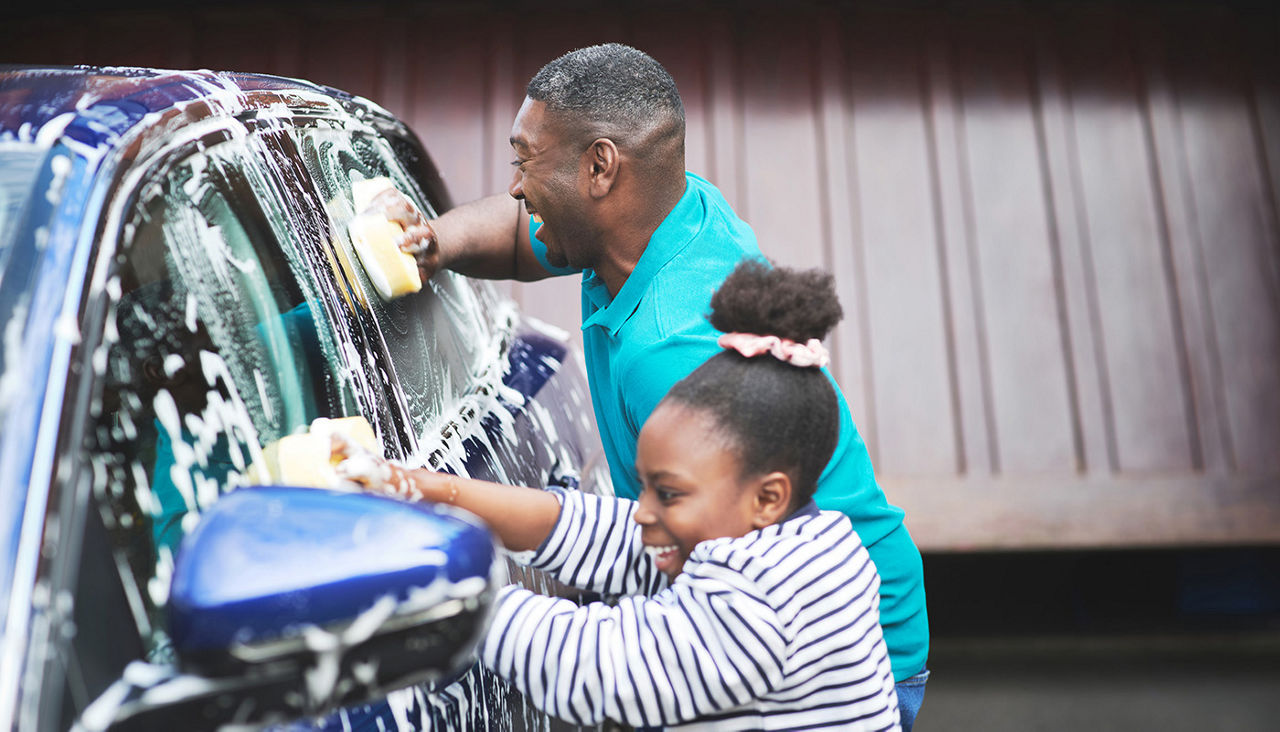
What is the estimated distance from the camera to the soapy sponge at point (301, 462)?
112 centimetres

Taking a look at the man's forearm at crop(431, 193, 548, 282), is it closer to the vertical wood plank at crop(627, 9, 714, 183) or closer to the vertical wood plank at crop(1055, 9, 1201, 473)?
the vertical wood plank at crop(627, 9, 714, 183)

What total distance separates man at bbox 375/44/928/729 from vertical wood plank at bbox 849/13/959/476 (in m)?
2.13

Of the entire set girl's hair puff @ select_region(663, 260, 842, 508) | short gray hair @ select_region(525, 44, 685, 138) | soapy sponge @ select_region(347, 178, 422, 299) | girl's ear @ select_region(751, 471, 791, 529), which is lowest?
girl's ear @ select_region(751, 471, 791, 529)

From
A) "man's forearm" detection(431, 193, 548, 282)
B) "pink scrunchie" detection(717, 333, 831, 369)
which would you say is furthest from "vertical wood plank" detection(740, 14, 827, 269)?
"pink scrunchie" detection(717, 333, 831, 369)

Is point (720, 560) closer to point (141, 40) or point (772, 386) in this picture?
point (772, 386)

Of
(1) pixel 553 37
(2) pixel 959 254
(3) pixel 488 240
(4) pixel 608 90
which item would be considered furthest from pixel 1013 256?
(4) pixel 608 90

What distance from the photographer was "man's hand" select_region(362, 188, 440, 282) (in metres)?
1.75

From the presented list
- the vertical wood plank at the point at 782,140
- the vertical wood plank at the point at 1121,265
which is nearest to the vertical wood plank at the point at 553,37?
the vertical wood plank at the point at 782,140

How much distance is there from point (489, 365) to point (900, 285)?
94.1 inches

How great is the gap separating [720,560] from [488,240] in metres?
1.12

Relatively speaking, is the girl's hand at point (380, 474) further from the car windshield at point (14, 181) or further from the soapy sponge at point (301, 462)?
the car windshield at point (14, 181)

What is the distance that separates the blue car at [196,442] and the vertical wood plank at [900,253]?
2.66 m

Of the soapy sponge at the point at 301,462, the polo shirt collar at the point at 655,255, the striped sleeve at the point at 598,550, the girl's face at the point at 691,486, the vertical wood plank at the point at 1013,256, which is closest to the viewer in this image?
the soapy sponge at the point at 301,462

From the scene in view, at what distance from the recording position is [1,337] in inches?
34.9
